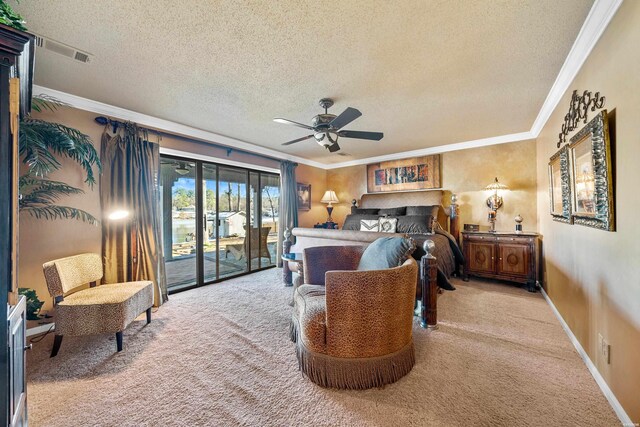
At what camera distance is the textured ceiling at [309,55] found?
1.58 m

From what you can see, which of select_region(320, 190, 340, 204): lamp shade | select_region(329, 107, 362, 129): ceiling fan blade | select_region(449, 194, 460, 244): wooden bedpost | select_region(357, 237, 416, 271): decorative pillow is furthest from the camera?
select_region(320, 190, 340, 204): lamp shade

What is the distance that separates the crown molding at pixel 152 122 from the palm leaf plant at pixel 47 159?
0.12 meters

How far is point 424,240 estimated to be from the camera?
3.52m

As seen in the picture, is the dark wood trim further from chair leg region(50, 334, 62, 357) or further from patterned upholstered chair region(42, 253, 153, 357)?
chair leg region(50, 334, 62, 357)

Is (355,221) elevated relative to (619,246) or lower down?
elevated

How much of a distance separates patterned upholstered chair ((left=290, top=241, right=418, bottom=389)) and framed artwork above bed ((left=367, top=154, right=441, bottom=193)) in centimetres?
372

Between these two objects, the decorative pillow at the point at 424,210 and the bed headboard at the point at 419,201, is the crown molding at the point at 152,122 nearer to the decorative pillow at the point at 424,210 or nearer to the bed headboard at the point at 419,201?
the bed headboard at the point at 419,201

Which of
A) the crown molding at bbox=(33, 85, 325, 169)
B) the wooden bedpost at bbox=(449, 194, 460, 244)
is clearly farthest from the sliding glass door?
the wooden bedpost at bbox=(449, 194, 460, 244)

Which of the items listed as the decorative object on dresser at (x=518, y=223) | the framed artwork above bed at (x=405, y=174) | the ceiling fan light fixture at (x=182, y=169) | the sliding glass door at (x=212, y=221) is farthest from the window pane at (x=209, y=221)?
the decorative object on dresser at (x=518, y=223)

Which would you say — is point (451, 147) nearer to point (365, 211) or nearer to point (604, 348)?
point (365, 211)

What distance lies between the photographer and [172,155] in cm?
360

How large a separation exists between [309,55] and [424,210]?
3591 mm

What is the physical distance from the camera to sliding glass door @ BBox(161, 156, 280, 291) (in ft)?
12.5

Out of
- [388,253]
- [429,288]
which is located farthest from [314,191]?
[388,253]
